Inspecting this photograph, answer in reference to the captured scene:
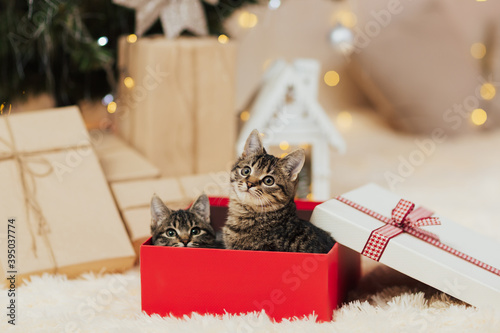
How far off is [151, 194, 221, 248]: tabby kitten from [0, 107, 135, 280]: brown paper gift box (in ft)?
0.69

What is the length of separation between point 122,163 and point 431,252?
0.91 metres

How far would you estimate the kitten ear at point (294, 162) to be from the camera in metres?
1.03

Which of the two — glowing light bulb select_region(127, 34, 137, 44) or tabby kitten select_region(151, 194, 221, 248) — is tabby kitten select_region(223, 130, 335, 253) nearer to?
tabby kitten select_region(151, 194, 221, 248)

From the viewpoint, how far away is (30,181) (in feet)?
4.43

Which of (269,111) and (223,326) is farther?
(269,111)

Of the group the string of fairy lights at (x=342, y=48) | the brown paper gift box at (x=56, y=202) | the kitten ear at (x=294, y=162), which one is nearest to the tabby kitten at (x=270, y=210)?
the kitten ear at (x=294, y=162)

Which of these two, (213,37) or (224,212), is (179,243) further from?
(213,37)

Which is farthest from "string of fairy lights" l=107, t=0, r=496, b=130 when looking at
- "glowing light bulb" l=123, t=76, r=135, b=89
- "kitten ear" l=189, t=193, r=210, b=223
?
"kitten ear" l=189, t=193, r=210, b=223

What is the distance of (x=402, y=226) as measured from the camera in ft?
3.58

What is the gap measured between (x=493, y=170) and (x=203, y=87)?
1.26m

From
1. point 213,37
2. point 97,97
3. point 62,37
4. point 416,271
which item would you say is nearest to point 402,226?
point 416,271

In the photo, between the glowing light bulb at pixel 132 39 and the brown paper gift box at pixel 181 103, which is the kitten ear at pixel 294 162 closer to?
the brown paper gift box at pixel 181 103

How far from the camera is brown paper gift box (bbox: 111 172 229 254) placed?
1.38 meters

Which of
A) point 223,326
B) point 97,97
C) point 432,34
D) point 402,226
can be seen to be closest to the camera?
point 223,326
